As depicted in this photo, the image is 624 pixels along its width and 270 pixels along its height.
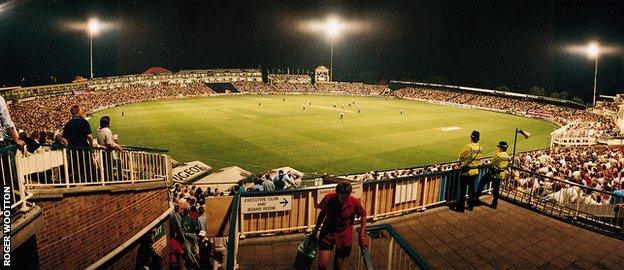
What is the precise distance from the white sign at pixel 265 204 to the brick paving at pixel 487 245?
66cm

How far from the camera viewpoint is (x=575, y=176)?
576 inches

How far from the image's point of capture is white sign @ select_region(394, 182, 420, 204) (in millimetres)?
9289

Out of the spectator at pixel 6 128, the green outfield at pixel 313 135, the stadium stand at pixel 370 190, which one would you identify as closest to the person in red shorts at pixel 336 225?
the stadium stand at pixel 370 190

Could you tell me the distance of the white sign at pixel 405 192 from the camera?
929cm

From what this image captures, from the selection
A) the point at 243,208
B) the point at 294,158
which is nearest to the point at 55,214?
the point at 243,208

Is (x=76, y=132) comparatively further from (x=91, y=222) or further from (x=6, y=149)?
(x=6, y=149)

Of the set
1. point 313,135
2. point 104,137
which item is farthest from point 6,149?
point 313,135

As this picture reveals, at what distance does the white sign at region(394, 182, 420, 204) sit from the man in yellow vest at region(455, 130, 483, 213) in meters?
1.14

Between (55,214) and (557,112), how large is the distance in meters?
63.6

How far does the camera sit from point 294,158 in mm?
27766

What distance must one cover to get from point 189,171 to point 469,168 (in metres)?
17.9

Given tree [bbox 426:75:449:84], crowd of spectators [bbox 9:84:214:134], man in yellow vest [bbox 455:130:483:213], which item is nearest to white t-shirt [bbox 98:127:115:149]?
crowd of spectators [bbox 9:84:214:134]

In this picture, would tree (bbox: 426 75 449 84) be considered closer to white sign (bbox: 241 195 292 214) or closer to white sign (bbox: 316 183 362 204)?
white sign (bbox: 316 183 362 204)

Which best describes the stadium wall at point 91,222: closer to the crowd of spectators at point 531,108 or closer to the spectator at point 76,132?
the spectator at point 76,132
